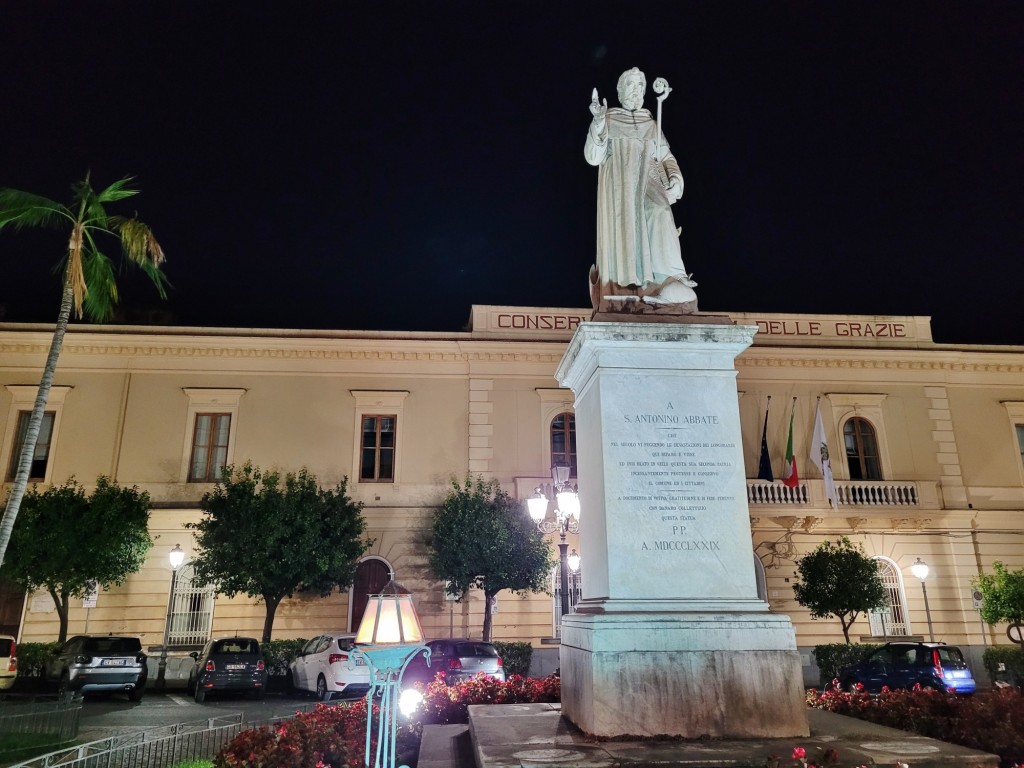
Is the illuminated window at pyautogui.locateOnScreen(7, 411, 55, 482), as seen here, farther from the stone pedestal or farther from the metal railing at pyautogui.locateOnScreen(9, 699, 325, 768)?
the stone pedestal

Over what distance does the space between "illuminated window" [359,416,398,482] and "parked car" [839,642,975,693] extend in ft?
45.7

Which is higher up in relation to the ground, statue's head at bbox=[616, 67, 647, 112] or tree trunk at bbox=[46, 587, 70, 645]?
statue's head at bbox=[616, 67, 647, 112]

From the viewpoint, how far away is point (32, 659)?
66.1ft

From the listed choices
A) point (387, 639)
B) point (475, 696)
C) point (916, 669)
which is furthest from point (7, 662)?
point (916, 669)

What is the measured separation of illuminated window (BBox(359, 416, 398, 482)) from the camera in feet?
78.6

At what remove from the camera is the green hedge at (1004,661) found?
21177 millimetres

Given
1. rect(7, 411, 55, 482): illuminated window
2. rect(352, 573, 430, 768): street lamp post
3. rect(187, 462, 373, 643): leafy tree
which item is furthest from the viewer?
rect(7, 411, 55, 482): illuminated window

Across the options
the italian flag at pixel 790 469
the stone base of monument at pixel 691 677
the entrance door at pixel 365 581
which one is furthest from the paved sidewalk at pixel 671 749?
the italian flag at pixel 790 469

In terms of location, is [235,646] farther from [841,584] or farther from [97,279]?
[841,584]

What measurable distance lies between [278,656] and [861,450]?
18871 millimetres

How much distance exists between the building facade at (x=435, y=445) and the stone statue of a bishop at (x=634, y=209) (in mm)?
16258

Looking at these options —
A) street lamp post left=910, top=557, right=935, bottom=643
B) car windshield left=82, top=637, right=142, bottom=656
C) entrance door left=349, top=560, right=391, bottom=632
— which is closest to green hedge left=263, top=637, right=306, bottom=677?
entrance door left=349, top=560, right=391, bottom=632

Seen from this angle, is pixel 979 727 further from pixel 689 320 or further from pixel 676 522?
pixel 689 320

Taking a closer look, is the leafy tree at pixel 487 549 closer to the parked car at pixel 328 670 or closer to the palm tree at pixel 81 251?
the parked car at pixel 328 670
